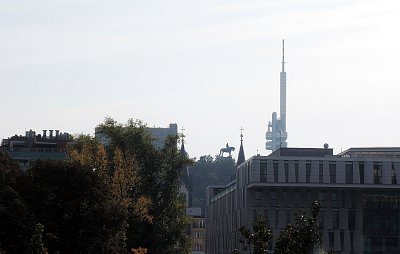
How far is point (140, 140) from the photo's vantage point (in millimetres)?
136875

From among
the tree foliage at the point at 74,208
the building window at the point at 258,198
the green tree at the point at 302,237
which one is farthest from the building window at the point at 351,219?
the green tree at the point at 302,237

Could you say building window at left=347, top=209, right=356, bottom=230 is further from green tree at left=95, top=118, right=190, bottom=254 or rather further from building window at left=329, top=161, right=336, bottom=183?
green tree at left=95, top=118, right=190, bottom=254

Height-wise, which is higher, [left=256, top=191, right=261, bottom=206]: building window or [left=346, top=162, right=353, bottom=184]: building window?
[left=346, top=162, right=353, bottom=184]: building window

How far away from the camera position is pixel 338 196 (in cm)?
17088

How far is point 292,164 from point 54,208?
75.7 meters

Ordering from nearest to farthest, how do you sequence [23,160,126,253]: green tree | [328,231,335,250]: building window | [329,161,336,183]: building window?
[23,160,126,253]: green tree
[329,161,336,183]: building window
[328,231,335,250]: building window

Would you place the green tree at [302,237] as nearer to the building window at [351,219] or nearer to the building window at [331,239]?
the building window at [331,239]

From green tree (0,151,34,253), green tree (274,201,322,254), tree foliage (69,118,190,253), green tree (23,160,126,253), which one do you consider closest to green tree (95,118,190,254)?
tree foliage (69,118,190,253)

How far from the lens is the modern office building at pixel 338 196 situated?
169 m

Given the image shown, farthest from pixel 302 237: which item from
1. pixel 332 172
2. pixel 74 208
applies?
pixel 332 172

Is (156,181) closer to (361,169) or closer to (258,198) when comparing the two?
(258,198)

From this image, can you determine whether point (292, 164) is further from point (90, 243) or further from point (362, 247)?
point (90, 243)

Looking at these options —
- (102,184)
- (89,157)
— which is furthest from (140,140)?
(102,184)

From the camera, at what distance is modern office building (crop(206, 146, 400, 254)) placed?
169m
